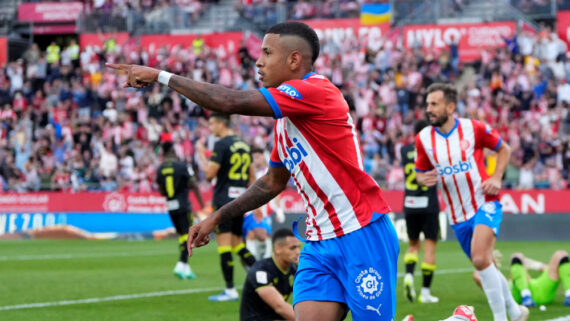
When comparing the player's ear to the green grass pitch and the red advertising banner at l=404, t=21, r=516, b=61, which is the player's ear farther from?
the red advertising banner at l=404, t=21, r=516, b=61

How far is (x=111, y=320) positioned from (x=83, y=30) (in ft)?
101

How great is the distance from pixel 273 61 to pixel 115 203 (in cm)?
2465

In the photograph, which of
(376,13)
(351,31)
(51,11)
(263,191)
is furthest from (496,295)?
(51,11)

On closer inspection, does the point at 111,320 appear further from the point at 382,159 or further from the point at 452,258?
the point at 382,159

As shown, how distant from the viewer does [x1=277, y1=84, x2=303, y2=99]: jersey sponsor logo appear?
525 cm

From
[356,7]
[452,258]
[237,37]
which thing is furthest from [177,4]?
[452,258]

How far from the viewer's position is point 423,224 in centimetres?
1385

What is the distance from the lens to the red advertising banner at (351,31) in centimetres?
3469

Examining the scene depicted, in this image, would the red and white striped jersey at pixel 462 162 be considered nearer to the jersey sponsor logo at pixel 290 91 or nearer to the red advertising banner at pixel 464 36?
the jersey sponsor logo at pixel 290 91

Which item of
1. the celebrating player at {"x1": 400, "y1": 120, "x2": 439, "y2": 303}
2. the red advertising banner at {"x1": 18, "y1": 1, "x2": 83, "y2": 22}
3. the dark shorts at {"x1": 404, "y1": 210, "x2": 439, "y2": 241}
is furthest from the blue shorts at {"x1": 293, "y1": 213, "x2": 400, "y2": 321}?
the red advertising banner at {"x1": 18, "y1": 1, "x2": 83, "y2": 22}

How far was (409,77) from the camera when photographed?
31.6 metres

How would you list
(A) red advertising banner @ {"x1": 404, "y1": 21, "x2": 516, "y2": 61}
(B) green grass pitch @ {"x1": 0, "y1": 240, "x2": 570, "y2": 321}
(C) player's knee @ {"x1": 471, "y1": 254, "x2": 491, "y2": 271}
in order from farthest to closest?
(A) red advertising banner @ {"x1": 404, "y1": 21, "x2": 516, "y2": 61} < (B) green grass pitch @ {"x1": 0, "y1": 240, "x2": 570, "y2": 321} < (C) player's knee @ {"x1": 471, "y1": 254, "x2": 491, "y2": 271}

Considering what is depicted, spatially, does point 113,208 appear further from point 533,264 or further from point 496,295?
point 496,295

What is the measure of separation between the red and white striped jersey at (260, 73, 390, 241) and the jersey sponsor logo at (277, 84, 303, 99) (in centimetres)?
12
